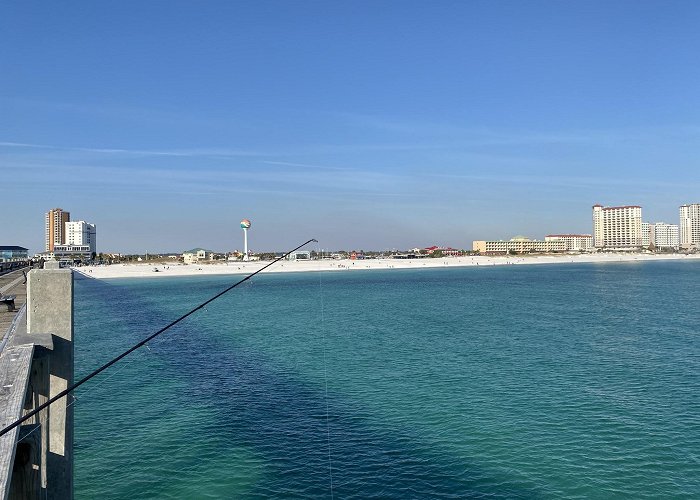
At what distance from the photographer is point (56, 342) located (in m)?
10.7

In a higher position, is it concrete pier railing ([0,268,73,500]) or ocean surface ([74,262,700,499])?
concrete pier railing ([0,268,73,500])

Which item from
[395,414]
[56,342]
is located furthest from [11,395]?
[395,414]

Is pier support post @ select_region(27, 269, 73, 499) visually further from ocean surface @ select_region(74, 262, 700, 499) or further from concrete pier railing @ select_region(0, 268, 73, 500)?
ocean surface @ select_region(74, 262, 700, 499)

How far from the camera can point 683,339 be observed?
130 feet

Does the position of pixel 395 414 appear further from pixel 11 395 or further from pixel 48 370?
pixel 11 395

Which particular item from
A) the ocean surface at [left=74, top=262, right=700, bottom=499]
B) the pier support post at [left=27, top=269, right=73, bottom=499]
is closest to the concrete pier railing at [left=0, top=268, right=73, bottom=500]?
the pier support post at [left=27, top=269, right=73, bottom=499]

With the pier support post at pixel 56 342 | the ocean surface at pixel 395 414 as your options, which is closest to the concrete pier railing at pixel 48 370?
the pier support post at pixel 56 342

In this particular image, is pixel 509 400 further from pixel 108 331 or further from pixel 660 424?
pixel 108 331

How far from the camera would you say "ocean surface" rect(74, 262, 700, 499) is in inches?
612

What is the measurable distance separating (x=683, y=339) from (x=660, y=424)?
2360cm

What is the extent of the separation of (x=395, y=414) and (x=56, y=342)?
47.8 ft

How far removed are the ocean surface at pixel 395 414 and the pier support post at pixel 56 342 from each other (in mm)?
4360

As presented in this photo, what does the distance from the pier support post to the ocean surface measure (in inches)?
172

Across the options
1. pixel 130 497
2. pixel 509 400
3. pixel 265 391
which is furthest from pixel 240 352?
pixel 130 497
